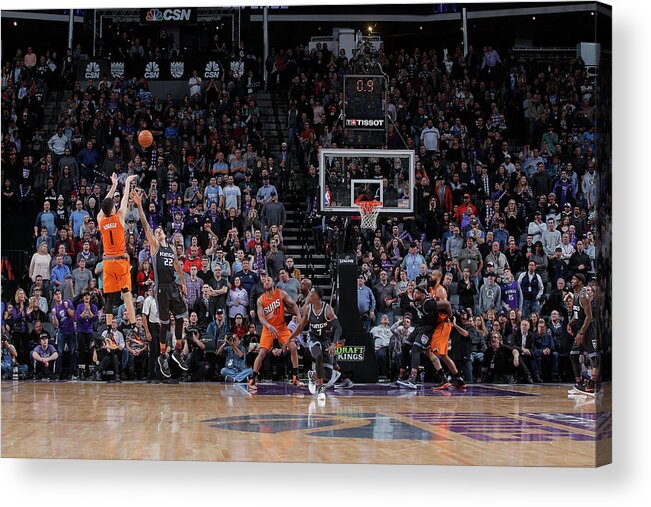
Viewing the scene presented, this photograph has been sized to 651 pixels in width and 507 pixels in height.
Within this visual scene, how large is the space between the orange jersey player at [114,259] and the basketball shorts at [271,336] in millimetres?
2226

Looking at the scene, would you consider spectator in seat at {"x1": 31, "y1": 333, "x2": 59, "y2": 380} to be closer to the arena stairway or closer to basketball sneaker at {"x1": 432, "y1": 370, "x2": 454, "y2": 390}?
the arena stairway

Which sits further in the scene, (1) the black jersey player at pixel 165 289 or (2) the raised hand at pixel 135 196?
(2) the raised hand at pixel 135 196

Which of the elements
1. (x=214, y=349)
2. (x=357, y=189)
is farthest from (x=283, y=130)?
(x=214, y=349)

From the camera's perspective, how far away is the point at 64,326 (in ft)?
52.7

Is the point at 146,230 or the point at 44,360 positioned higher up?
the point at 146,230

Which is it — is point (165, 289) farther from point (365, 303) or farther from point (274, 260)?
point (365, 303)

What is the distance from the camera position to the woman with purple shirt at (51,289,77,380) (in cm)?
1605

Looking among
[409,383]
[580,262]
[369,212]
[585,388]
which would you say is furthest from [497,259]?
[585,388]

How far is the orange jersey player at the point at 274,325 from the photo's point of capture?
15.2 meters

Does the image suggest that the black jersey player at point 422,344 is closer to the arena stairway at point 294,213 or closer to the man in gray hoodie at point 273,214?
the arena stairway at point 294,213

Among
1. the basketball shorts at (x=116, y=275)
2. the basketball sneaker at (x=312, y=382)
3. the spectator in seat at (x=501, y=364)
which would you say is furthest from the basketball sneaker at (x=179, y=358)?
the spectator in seat at (x=501, y=364)

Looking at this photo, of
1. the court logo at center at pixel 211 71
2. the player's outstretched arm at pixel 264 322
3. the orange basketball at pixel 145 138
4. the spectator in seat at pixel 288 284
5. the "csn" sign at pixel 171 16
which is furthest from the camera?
the court logo at center at pixel 211 71

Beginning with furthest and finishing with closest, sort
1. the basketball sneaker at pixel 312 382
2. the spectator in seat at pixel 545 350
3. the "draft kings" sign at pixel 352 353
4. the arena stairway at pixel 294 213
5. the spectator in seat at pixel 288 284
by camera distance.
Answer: the arena stairway at pixel 294 213 < the spectator in seat at pixel 288 284 < the spectator in seat at pixel 545 350 < the "draft kings" sign at pixel 352 353 < the basketball sneaker at pixel 312 382

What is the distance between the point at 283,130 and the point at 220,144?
104cm
